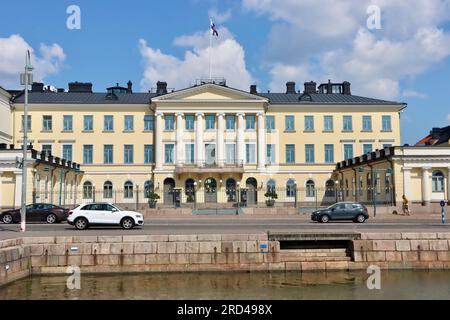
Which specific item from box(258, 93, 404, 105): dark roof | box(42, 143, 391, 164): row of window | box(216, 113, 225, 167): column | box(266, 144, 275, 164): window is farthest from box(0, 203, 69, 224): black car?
box(258, 93, 404, 105): dark roof

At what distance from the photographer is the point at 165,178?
59.3m

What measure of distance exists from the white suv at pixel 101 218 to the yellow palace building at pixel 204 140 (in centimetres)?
3240

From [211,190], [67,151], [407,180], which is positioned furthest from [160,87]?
[407,180]

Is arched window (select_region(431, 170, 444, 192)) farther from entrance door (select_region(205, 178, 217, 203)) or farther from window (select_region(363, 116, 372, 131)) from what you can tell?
entrance door (select_region(205, 178, 217, 203))

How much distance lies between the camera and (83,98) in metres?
62.8

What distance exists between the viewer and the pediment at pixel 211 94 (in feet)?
195

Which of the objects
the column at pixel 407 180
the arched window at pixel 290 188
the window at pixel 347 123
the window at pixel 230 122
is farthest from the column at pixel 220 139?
the column at pixel 407 180

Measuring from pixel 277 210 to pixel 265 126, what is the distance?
75.5ft

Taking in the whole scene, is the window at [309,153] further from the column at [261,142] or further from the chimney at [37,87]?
the chimney at [37,87]

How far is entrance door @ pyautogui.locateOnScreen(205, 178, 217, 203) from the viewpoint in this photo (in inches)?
2327

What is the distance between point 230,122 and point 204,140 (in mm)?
3861

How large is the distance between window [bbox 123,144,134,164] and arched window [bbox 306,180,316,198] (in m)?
21.7

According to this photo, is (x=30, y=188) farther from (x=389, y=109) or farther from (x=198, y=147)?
(x=389, y=109)
